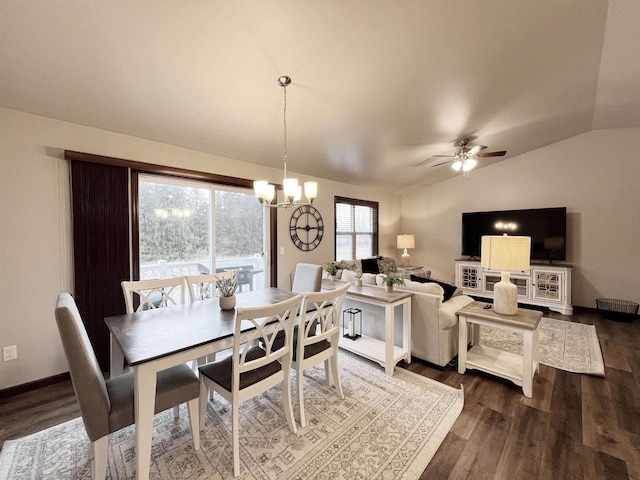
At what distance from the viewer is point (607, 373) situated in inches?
108

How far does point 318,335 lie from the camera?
211cm

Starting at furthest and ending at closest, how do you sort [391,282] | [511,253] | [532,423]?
[391,282]
[511,253]
[532,423]

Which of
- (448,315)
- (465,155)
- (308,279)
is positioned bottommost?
(448,315)

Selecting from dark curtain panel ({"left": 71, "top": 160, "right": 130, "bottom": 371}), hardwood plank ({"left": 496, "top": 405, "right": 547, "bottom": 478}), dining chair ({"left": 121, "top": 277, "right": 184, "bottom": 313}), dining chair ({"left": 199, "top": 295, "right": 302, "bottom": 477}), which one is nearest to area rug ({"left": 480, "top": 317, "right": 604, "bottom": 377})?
hardwood plank ({"left": 496, "top": 405, "right": 547, "bottom": 478})

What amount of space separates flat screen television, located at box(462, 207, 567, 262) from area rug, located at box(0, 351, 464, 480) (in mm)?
4230

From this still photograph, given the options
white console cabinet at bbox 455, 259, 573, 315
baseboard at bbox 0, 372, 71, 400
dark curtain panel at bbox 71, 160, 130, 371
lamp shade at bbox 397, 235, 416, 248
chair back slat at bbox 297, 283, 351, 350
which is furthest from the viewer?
lamp shade at bbox 397, 235, 416, 248

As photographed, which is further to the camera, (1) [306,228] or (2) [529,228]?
(2) [529,228]

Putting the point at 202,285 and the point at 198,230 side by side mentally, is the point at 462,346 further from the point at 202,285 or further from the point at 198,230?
the point at 198,230

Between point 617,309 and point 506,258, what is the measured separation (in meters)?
3.97

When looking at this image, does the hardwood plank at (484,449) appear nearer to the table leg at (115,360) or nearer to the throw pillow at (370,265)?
the table leg at (115,360)

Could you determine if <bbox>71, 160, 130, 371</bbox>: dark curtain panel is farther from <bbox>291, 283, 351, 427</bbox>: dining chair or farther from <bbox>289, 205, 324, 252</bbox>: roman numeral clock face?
<bbox>289, 205, 324, 252</bbox>: roman numeral clock face

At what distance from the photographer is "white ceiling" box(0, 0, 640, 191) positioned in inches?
70.2

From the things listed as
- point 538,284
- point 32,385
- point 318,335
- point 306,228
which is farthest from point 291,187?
point 538,284

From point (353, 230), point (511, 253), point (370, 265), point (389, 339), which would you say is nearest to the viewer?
point (511, 253)
